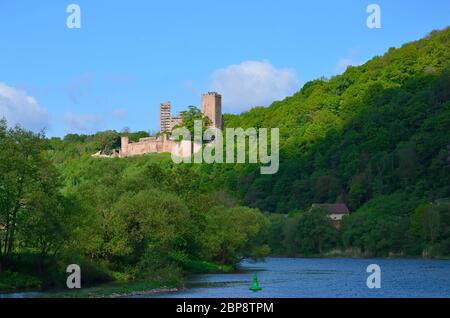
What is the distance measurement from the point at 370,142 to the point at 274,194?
18.5 metres

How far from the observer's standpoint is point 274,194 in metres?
144

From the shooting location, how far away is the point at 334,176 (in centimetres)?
14362

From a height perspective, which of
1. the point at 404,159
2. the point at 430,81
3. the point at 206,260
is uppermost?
the point at 430,81

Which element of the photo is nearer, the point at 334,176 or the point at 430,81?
the point at 334,176

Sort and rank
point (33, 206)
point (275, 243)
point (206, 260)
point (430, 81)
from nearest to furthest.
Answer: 1. point (33, 206)
2. point (206, 260)
3. point (275, 243)
4. point (430, 81)

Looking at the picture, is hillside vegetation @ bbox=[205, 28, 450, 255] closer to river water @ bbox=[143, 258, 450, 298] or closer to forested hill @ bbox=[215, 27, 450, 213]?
forested hill @ bbox=[215, 27, 450, 213]

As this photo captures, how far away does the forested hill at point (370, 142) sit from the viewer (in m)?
129

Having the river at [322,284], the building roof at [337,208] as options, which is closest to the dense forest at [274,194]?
the building roof at [337,208]

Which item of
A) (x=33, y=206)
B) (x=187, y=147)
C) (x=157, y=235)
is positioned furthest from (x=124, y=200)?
(x=187, y=147)

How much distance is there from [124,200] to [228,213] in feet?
65.2

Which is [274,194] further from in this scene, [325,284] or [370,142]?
[325,284]

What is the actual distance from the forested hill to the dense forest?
263 millimetres

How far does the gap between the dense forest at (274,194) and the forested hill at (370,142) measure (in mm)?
263
